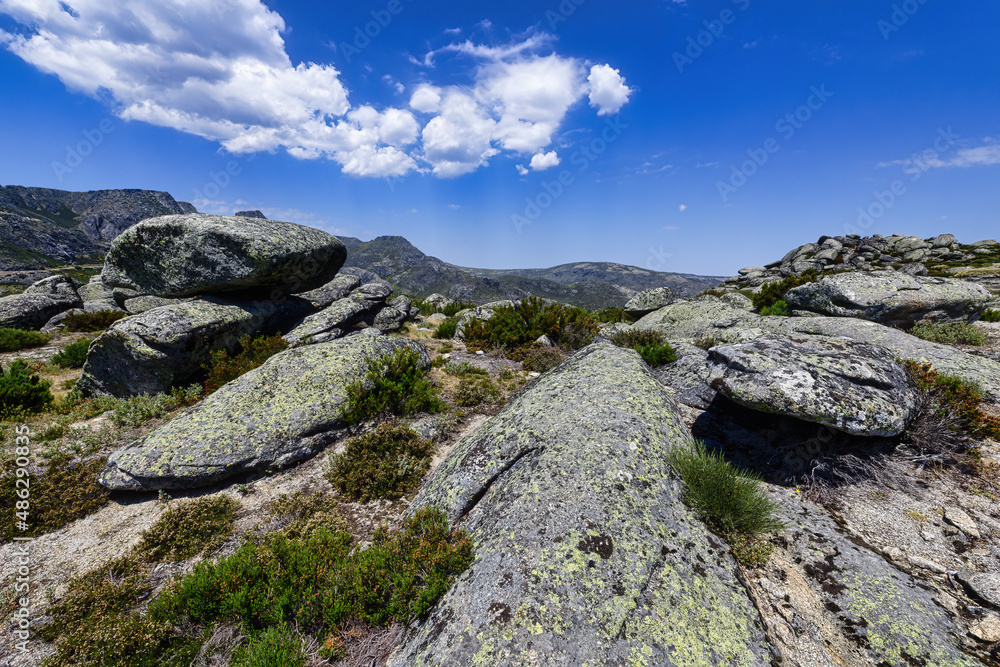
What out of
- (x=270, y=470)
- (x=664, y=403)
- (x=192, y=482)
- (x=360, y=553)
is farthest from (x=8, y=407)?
(x=664, y=403)

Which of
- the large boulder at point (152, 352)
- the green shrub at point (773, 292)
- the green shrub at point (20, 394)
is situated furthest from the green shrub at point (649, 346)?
the green shrub at point (20, 394)

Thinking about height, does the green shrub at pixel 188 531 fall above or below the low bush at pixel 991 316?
below

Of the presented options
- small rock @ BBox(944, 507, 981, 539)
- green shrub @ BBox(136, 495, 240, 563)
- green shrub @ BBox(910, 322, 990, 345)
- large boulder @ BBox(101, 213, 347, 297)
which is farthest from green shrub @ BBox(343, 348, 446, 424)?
green shrub @ BBox(910, 322, 990, 345)

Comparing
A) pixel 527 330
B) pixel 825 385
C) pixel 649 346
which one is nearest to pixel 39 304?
pixel 527 330

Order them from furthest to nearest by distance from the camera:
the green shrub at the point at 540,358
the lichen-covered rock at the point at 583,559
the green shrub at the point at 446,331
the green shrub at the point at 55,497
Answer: the green shrub at the point at 446,331 → the green shrub at the point at 540,358 → the green shrub at the point at 55,497 → the lichen-covered rock at the point at 583,559

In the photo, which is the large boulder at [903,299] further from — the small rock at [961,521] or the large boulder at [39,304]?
the large boulder at [39,304]

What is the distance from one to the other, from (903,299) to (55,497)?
22.1m

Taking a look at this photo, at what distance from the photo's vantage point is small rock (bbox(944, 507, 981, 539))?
4.94 m

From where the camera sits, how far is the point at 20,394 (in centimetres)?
912

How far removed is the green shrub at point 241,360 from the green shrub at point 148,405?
425 mm

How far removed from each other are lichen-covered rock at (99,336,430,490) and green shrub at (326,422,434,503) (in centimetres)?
107

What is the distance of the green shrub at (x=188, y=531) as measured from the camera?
548 cm

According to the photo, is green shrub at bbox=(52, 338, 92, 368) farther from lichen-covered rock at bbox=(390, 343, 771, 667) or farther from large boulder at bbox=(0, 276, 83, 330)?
lichen-covered rock at bbox=(390, 343, 771, 667)

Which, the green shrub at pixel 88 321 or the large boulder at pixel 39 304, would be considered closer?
the green shrub at pixel 88 321
